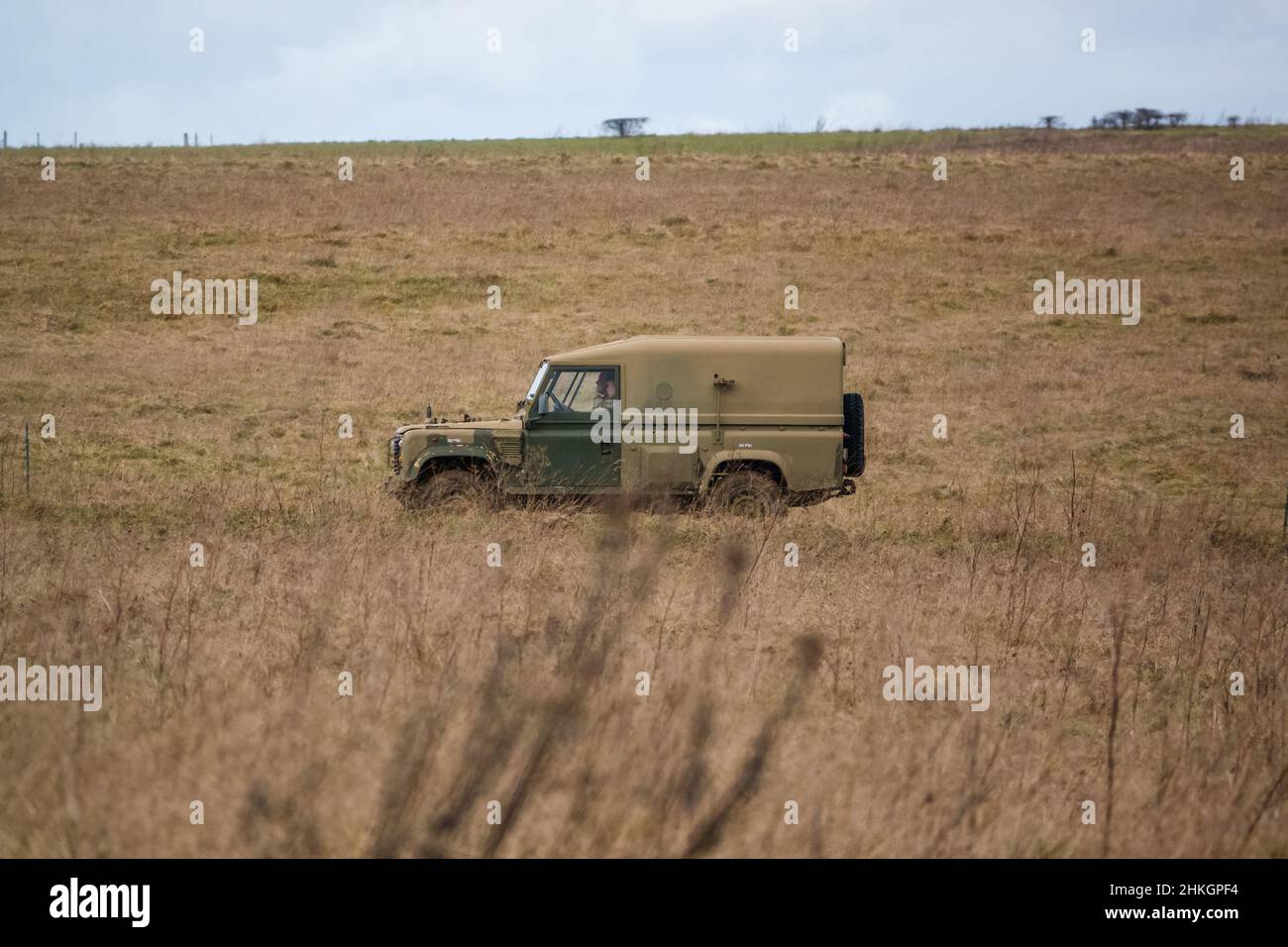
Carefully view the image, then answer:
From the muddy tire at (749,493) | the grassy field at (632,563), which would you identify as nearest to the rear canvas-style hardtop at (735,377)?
the muddy tire at (749,493)

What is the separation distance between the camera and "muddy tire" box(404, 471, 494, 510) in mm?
10602

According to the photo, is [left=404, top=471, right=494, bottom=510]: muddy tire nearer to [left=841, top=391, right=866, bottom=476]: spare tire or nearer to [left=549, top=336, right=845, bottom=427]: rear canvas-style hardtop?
[left=549, top=336, right=845, bottom=427]: rear canvas-style hardtop

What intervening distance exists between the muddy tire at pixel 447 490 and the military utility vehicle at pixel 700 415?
472mm

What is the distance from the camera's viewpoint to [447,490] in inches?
426

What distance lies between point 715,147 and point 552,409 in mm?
45761

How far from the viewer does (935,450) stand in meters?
16.1

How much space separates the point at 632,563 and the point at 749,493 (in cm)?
767

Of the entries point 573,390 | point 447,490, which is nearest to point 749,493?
point 573,390

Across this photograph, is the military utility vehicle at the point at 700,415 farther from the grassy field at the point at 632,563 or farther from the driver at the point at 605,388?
the grassy field at the point at 632,563

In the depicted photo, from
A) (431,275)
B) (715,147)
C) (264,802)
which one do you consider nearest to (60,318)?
Result: (431,275)

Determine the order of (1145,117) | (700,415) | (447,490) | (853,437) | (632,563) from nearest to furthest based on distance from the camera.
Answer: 1. (632,563)
2. (447,490)
3. (700,415)
4. (853,437)
5. (1145,117)

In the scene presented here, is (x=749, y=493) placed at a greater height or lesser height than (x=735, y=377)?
lesser

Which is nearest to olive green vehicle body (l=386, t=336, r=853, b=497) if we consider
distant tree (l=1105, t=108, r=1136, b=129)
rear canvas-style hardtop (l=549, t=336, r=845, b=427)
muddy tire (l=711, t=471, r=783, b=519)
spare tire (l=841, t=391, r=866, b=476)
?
rear canvas-style hardtop (l=549, t=336, r=845, b=427)

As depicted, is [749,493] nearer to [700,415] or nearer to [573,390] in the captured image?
[700,415]
